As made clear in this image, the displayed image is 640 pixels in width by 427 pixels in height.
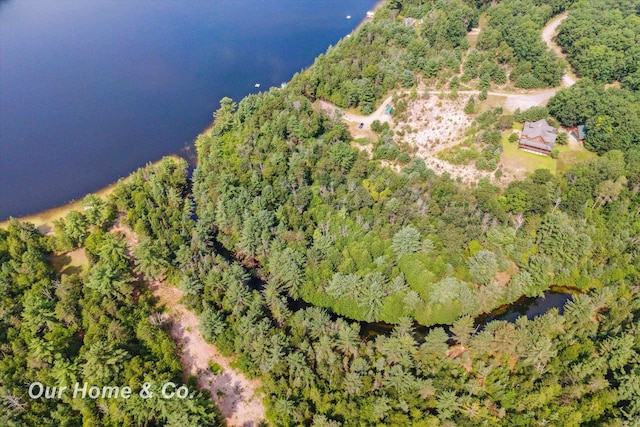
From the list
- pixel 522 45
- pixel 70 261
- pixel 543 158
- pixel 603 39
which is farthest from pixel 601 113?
pixel 70 261

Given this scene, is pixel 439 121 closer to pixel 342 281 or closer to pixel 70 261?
pixel 342 281

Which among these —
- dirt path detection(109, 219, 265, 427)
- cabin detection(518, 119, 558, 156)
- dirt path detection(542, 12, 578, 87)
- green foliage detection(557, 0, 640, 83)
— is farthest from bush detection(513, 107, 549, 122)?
dirt path detection(109, 219, 265, 427)

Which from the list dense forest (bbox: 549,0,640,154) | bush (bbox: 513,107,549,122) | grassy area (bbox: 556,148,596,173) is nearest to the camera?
grassy area (bbox: 556,148,596,173)

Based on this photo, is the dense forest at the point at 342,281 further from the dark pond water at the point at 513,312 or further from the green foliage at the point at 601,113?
the dark pond water at the point at 513,312

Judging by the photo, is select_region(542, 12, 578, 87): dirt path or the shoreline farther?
select_region(542, 12, 578, 87): dirt path

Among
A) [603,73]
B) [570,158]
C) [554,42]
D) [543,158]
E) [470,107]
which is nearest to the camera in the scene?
[570,158]

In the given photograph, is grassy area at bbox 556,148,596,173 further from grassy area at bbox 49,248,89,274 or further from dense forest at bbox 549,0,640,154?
grassy area at bbox 49,248,89,274
